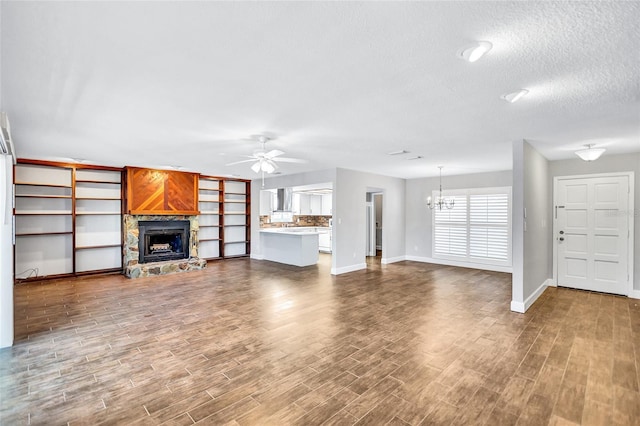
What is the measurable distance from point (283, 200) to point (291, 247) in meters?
1.63

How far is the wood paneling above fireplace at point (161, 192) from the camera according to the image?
6.96 metres

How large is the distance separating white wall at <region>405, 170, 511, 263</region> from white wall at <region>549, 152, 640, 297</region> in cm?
233

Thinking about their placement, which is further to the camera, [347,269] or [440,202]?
[440,202]

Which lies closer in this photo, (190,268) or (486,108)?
(486,108)

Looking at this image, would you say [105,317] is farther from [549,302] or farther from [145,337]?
[549,302]

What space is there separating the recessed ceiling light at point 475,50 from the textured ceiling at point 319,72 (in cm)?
6

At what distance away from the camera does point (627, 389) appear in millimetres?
2453

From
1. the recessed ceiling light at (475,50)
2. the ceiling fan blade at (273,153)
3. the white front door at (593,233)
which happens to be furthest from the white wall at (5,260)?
the white front door at (593,233)

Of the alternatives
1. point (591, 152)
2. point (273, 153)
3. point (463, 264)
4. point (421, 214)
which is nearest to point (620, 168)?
point (591, 152)

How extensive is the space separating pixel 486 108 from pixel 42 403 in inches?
178

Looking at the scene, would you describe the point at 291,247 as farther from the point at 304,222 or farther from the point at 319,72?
the point at 319,72

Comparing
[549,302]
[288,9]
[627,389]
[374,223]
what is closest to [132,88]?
[288,9]

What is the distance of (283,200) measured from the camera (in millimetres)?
9070

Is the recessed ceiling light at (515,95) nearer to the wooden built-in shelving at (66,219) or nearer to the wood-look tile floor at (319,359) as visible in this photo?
the wood-look tile floor at (319,359)
